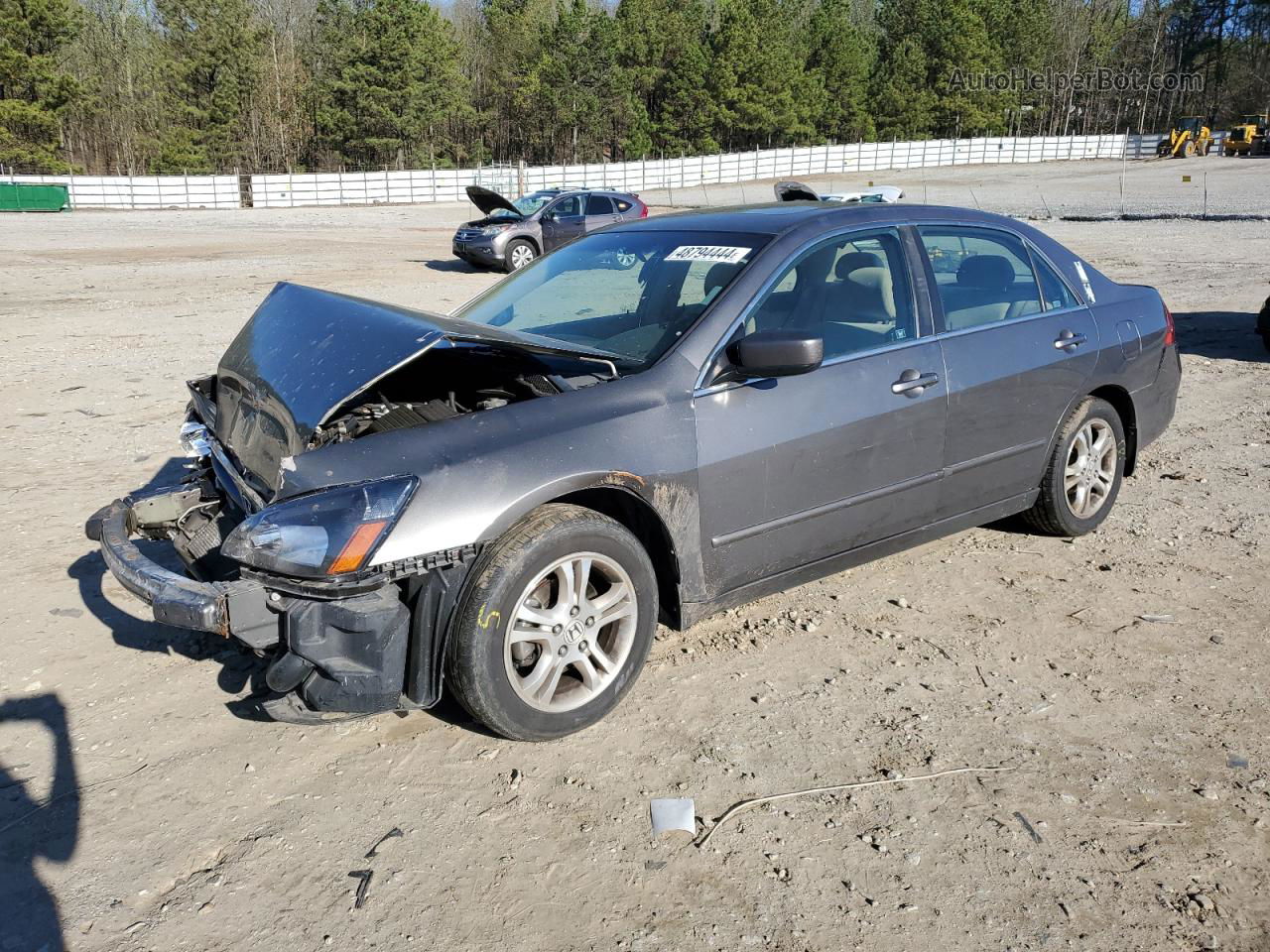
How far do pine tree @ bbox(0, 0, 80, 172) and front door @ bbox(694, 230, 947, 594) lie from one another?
60.8 metres

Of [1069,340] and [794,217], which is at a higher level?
[794,217]

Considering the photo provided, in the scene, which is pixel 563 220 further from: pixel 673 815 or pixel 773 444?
pixel 673 815

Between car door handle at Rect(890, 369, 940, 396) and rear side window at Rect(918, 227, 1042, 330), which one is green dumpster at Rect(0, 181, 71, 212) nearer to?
rear side window at Rect(918, 227, 1042, 330)

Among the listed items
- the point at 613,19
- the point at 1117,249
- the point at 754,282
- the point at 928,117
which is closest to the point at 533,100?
the point at 613,19

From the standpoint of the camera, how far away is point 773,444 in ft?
12.1

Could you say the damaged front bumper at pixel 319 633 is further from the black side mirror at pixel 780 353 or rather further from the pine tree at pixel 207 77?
the pine tree at pixel 207 77

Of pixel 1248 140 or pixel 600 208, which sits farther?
pixel 1248 140

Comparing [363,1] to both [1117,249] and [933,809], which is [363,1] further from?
[933,809]

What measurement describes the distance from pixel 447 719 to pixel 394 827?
0.60m

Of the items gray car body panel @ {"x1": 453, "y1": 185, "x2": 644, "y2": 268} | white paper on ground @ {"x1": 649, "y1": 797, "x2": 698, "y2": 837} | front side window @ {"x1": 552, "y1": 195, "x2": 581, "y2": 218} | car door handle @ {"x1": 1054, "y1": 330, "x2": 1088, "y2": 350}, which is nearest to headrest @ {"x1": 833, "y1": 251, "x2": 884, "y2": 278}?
car door handle @ {"x1": 1054, "y1": 330, "x2": 1088, "y2": 350}

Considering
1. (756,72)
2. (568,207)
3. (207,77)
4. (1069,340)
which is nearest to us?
(1069,340)

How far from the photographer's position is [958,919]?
8.53 feet

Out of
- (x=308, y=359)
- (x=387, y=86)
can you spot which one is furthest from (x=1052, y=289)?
(x=387, y=86)

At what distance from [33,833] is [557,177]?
52824mm
